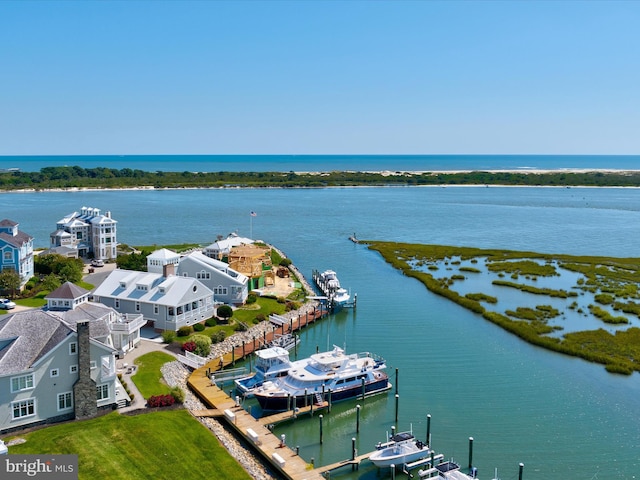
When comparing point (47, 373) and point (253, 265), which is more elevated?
point (253, 265)

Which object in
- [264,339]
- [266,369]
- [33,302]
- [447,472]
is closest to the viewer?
[447,472]

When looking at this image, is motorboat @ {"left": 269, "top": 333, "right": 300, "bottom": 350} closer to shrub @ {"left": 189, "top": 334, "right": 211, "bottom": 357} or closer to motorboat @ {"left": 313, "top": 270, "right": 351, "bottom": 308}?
shrub @ {"left": 189, "top": 334, "right": 211, "bottom": 357}

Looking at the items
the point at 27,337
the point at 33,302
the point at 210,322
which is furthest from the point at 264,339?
the point at 33,302

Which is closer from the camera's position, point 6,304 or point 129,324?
point 129,324

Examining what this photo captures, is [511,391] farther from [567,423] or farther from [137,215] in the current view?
[137,215]

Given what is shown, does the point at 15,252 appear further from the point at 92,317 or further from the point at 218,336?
the point at 218,336

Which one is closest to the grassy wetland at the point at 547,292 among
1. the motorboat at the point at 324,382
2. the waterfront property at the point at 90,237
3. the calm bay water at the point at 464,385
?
the calm bay water at the point at 464,385

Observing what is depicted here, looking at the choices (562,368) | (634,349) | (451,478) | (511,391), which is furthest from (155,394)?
(634,349)

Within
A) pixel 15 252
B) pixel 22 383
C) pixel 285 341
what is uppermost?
pixel 15 252

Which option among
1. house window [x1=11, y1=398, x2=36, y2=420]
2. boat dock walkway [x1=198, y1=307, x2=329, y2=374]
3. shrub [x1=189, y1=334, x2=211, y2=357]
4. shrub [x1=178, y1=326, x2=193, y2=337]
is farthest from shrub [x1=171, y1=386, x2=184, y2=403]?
shrub [x1=178, y1=326, x2=193, y2=337]
